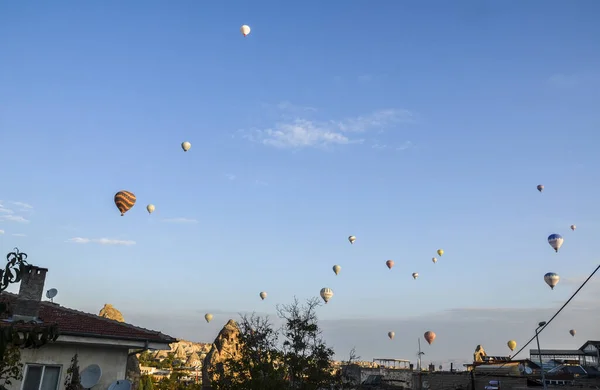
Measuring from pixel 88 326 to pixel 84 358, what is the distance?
1157 mm

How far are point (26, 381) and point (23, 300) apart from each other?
109 inches

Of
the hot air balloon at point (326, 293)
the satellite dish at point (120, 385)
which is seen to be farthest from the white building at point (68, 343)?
the hot air balloon at point (326, 293)

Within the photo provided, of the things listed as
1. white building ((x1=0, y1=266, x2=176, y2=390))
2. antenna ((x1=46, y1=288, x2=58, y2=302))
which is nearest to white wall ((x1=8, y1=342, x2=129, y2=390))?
white building ((x1=0, y1=266, x2=176, y2=390))

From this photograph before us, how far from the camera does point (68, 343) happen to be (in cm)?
1739

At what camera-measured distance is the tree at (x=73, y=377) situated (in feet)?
55.5

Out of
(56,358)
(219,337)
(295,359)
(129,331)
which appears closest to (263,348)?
(295,359)

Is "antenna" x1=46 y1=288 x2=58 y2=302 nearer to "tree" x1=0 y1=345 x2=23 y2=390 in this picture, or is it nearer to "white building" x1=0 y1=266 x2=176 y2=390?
"white building" x1=0 y1=266 x2=176 y2=390

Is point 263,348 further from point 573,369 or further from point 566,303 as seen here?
point 573,369

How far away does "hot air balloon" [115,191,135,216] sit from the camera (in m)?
47.2

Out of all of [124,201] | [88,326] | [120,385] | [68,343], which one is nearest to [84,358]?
[68,343]

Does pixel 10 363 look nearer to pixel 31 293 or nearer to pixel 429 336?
pixel 31 293

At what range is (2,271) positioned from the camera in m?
6.79

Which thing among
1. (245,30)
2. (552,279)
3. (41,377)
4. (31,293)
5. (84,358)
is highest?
(245,30)

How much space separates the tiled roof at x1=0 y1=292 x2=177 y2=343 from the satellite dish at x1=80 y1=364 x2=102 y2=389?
1084 mm
